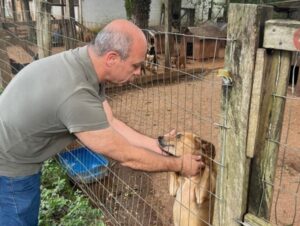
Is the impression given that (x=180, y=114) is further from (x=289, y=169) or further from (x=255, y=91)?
(x=255, y=91)

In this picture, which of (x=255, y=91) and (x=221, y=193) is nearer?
(x=255, y=91)

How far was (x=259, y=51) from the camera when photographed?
152 cm

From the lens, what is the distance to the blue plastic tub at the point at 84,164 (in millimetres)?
4105

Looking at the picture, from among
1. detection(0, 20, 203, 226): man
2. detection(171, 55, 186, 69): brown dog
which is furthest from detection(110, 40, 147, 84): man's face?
detection(171, 55, 186, 69): brown dog

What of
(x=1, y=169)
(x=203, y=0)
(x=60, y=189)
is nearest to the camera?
(x=1, y=169)

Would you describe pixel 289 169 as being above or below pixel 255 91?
below

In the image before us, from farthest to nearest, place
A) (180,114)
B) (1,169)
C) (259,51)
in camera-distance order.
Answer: (180,114), (1,169), (259,51)

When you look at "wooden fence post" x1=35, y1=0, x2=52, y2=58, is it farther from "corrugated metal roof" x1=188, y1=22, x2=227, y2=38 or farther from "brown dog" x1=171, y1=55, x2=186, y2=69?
"corrugated metal roof" x1=188, y1=22, x2=227, y2=38

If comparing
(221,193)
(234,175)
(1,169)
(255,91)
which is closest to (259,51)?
(255,91)

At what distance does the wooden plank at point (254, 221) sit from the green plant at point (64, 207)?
179cm

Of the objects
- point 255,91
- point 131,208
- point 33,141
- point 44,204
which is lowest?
point 131,208

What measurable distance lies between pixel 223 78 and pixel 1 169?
1566 millimetres

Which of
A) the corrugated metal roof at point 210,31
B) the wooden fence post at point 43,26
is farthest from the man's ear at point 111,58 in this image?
the corrugated metal roof at point 210,31

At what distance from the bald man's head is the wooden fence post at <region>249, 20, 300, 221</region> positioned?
81 cm
